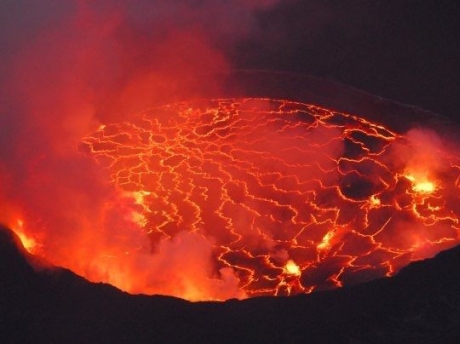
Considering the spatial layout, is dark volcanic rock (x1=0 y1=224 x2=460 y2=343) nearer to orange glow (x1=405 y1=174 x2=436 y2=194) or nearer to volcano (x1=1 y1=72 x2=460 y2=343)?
volcano (x1=1 y1=72 x2=460 y2=343)

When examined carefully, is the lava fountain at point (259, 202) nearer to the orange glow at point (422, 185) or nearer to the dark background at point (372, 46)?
the orange glow at point (422, 185)

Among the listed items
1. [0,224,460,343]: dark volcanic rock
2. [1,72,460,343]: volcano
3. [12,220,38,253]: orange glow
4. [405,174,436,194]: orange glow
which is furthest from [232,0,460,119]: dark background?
[12,220,38,253]: orange glow

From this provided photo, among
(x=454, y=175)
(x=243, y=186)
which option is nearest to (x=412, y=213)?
(x=454, y=175)

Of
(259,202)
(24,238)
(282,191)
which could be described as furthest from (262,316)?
(24,238)

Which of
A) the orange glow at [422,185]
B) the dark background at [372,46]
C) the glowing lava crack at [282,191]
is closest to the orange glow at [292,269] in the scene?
the glowing lava crack at [282,191]

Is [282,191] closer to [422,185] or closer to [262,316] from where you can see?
[422,185]

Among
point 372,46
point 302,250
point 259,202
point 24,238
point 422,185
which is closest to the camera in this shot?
point 302,250

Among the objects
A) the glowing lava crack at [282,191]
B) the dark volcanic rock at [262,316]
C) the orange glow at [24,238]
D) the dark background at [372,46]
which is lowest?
the dark volcanic rock at [262,316]
